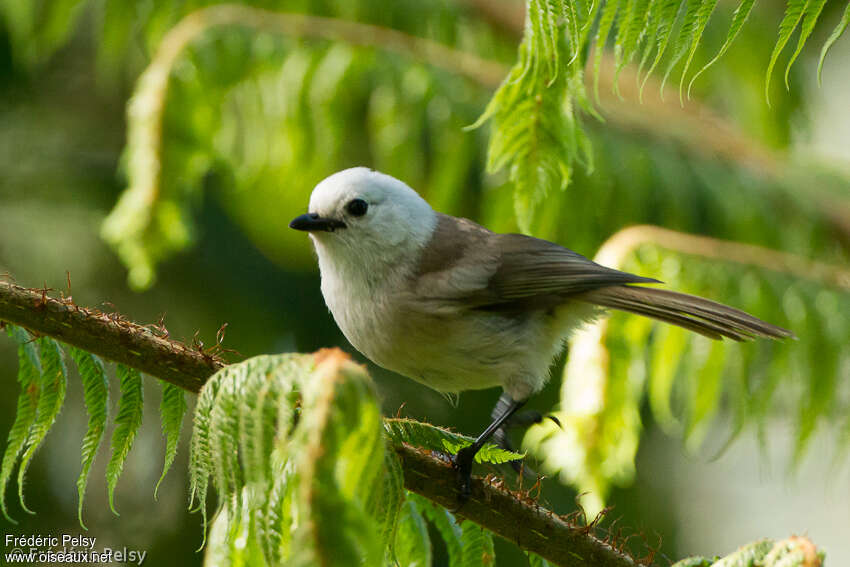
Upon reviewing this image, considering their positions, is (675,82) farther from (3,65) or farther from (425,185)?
(3,65)

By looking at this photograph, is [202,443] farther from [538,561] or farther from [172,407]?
[538,561]

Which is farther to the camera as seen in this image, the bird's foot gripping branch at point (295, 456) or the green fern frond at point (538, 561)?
the green fern frond at point (538, 561)

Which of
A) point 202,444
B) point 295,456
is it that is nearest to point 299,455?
point 295,456

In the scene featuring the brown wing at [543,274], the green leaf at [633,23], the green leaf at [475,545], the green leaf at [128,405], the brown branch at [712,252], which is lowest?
the green leaf at [475,545]

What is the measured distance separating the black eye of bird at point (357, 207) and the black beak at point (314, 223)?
6 centimetres

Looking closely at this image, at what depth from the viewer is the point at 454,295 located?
292 cm

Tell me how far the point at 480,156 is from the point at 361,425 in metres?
3.11

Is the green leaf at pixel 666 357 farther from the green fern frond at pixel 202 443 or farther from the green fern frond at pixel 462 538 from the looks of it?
the green fern frond at pixel 202 443

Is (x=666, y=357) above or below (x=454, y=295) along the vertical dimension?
below

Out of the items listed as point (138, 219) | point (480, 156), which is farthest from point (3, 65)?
point (480, 156)

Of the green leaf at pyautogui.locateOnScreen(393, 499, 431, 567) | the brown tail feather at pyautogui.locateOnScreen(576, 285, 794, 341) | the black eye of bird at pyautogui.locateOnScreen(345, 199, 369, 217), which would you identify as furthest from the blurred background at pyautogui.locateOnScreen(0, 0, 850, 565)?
the green leaf at pyautogui.locateOnScreen(393, 499, 431, 567)

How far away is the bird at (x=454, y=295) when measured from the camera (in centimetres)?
282

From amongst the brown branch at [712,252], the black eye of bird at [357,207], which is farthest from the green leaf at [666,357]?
the black eye of bird at [357,207]

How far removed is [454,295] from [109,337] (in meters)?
1.39
